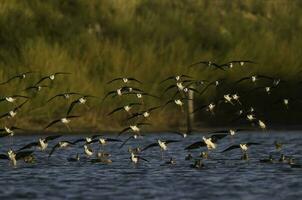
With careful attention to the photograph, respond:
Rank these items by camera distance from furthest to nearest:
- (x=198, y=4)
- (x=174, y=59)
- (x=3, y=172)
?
(x=198, y=4) < (x=174, y=59) < (x=3, y=172)

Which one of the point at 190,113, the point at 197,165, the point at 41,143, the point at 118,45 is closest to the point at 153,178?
the point at 197,165

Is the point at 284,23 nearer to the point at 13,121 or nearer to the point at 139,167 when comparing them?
the point at 13,121

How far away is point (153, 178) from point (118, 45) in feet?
57.4

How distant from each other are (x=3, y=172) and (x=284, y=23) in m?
23.4

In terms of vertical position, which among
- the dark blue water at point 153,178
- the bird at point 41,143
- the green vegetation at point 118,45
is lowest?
the dark blue water at point 153,178

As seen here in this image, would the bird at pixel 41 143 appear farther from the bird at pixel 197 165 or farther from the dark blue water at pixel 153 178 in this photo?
the bird at pixel 197 165

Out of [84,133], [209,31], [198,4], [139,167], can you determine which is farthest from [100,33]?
[139,167]

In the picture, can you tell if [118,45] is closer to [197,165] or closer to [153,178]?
[197,165]

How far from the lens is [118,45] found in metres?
43.8

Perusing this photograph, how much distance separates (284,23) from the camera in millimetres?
49531

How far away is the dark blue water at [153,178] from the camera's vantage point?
23.7m

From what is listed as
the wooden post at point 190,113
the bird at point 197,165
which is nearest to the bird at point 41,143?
the bird at point 197,165

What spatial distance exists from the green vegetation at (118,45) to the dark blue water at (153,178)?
5.88 m

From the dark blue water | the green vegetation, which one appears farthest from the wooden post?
the dark blue water
